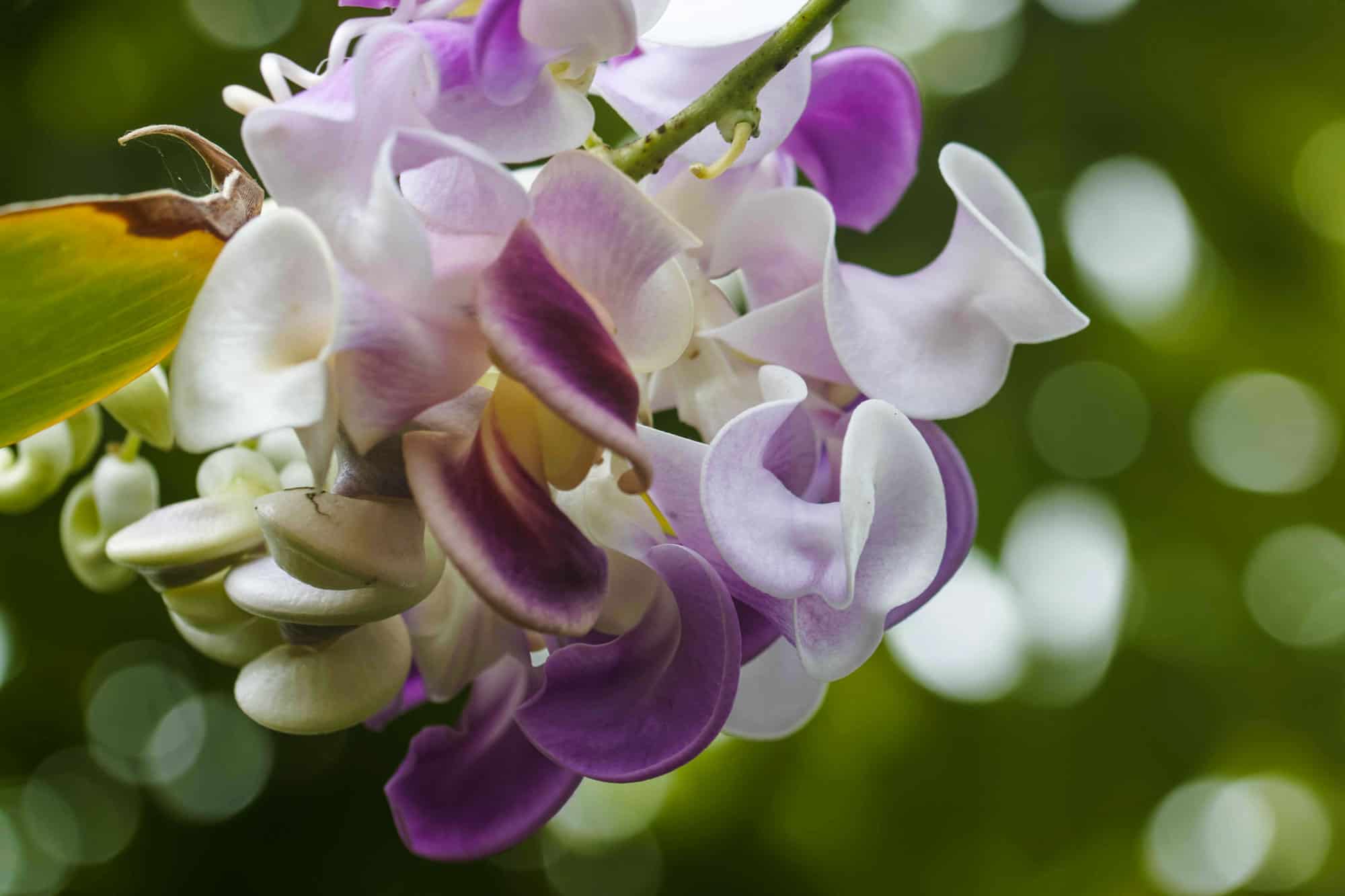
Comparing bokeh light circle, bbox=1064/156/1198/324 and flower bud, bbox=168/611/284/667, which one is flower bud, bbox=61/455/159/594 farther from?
bokeh light circle, bbox=1064/156/1198/324

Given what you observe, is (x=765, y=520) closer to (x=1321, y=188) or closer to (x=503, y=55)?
(x=503, y=55)

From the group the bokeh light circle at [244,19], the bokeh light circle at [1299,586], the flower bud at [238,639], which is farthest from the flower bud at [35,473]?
the bokeh light circle at [1299,586]

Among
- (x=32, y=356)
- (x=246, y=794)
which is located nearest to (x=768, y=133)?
(x=32, y=356)

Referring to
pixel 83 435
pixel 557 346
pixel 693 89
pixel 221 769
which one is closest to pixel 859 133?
pixel 693 89

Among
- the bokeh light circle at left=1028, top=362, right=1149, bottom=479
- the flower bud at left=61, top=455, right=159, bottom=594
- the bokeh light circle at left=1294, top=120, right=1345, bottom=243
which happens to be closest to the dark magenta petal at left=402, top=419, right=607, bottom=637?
the flower bud at left=61, top=455, right=159, bottom=594

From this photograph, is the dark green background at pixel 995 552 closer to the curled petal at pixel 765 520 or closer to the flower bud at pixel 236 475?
the flower bud at pixel 236 475

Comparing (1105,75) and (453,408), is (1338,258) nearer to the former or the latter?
(1105,75)
